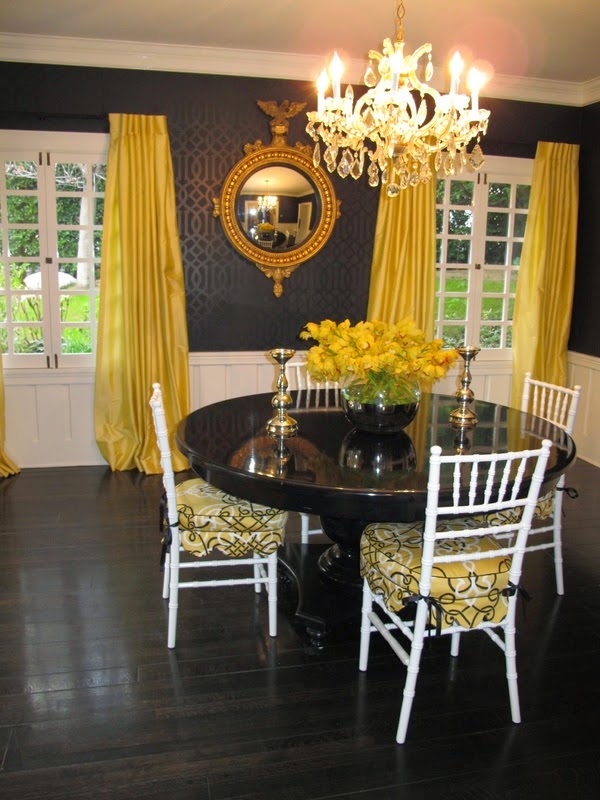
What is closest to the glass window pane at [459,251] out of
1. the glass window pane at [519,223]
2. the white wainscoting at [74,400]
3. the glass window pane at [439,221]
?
the glass window pane at [439,221]

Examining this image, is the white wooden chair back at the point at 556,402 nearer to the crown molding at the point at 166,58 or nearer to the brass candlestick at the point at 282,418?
the brass candlestick at the point at 282,418

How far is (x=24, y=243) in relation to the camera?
4523 mm

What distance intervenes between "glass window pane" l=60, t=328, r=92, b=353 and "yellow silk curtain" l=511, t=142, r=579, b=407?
126 inches

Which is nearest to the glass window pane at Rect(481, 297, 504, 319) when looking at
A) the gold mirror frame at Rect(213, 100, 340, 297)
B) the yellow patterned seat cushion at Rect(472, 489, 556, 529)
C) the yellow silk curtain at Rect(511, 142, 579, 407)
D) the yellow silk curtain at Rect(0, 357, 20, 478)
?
the yellow silk curtain at Rect(511, 142, 579, 407)

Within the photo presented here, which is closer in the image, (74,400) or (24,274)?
(24,274)

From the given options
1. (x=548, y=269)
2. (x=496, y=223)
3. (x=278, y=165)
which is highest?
(x=278, y=165)

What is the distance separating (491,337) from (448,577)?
3605 millimetres

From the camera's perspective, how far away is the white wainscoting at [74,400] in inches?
183

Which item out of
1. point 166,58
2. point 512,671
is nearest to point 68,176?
point 166,58

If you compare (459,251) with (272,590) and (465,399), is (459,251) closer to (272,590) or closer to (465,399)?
(465,399)

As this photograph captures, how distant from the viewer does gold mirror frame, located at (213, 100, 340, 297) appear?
4599 millimetres

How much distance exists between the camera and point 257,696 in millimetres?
2330

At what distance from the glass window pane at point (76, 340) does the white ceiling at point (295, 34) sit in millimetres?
1720

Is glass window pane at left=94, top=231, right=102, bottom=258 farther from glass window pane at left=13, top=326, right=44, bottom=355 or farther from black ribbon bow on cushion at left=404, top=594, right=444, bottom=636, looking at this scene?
black ribbon bow on cushion at left=404, top=594, right=444, bottom=636
